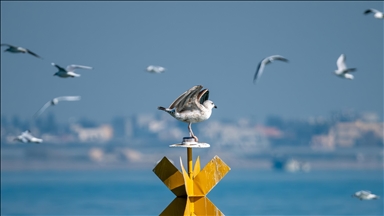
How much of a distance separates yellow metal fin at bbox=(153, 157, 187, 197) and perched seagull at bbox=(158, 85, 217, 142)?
332 mm

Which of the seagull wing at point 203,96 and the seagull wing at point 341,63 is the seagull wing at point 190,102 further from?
the seagull wing at point 341,63

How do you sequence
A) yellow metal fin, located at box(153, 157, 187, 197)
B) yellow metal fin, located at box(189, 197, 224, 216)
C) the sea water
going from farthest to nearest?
the sea water → yellow metal fin, located at box(153, 157, 187, 197) → yellow metal fin, located at box(189, 197, 224, 216)

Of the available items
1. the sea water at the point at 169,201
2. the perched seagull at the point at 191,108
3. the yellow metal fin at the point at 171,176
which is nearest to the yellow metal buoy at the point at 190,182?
the yellow metal fin at the point at 171,176

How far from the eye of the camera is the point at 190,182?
8.00 meters

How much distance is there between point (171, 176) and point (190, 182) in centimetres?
16

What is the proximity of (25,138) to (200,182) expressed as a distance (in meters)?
8.82

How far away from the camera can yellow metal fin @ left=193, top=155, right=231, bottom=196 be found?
7898mm

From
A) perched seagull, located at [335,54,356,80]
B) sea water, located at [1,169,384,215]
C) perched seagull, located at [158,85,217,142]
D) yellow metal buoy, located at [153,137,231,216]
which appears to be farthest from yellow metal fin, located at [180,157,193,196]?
sea water, located at [1,169,384,215]

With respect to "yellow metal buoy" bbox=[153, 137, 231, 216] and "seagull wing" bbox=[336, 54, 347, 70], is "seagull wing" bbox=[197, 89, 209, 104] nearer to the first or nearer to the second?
"yellow metal buoy" bbox=[153, 137, 231, 216]

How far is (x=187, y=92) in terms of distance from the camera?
820 cm

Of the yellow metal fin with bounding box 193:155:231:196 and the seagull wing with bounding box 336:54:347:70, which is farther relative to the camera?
the seagull wing with bounding box 336:54:347:70

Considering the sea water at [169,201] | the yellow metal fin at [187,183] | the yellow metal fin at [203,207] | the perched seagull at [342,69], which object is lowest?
Answer: the yellow metal fin at [203,207]

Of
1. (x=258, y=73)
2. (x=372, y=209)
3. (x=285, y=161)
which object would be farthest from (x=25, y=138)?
(x=285, y=161)

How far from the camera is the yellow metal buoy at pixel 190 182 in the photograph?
7879mm
